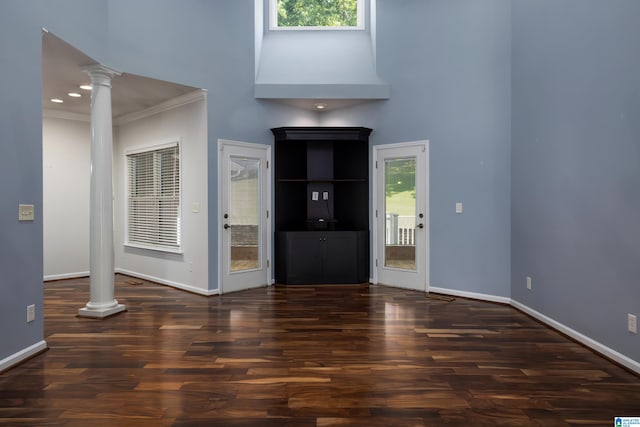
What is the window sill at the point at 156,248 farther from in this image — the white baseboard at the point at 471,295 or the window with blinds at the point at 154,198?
the white baseboard at the point at 471,295

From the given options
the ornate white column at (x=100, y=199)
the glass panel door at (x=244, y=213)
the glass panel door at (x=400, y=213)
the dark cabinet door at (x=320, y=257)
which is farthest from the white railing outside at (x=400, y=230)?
the ornate white column at (x=100, y=199)

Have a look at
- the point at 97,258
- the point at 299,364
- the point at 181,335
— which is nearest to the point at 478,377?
the point at 299,364

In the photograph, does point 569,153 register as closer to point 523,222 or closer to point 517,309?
point 523,222

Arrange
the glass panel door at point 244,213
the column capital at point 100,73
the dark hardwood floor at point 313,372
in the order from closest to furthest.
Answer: the dark hardwood floor at point 313,372
the column capital at point 100,73
the glass panel door at point 244,213

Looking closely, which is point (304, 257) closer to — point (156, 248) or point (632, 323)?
point (156, 248)

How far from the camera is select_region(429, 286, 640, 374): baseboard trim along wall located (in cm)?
298

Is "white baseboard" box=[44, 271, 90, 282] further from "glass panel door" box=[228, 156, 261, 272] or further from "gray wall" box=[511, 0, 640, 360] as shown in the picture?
"gray wall" box=[511, 0, 640, 360]

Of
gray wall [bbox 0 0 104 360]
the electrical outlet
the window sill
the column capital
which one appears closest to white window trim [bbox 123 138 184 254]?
the window sill

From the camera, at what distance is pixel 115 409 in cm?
239

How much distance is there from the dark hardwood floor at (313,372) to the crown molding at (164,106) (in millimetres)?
2737

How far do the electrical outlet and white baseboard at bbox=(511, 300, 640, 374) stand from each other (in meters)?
0.21

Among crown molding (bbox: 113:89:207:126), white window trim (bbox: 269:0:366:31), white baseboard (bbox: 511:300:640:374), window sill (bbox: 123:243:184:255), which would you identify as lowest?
white baseboard (bbox: 511:300:640:374)

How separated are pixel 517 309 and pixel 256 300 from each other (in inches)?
120

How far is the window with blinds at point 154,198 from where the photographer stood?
5.94m
